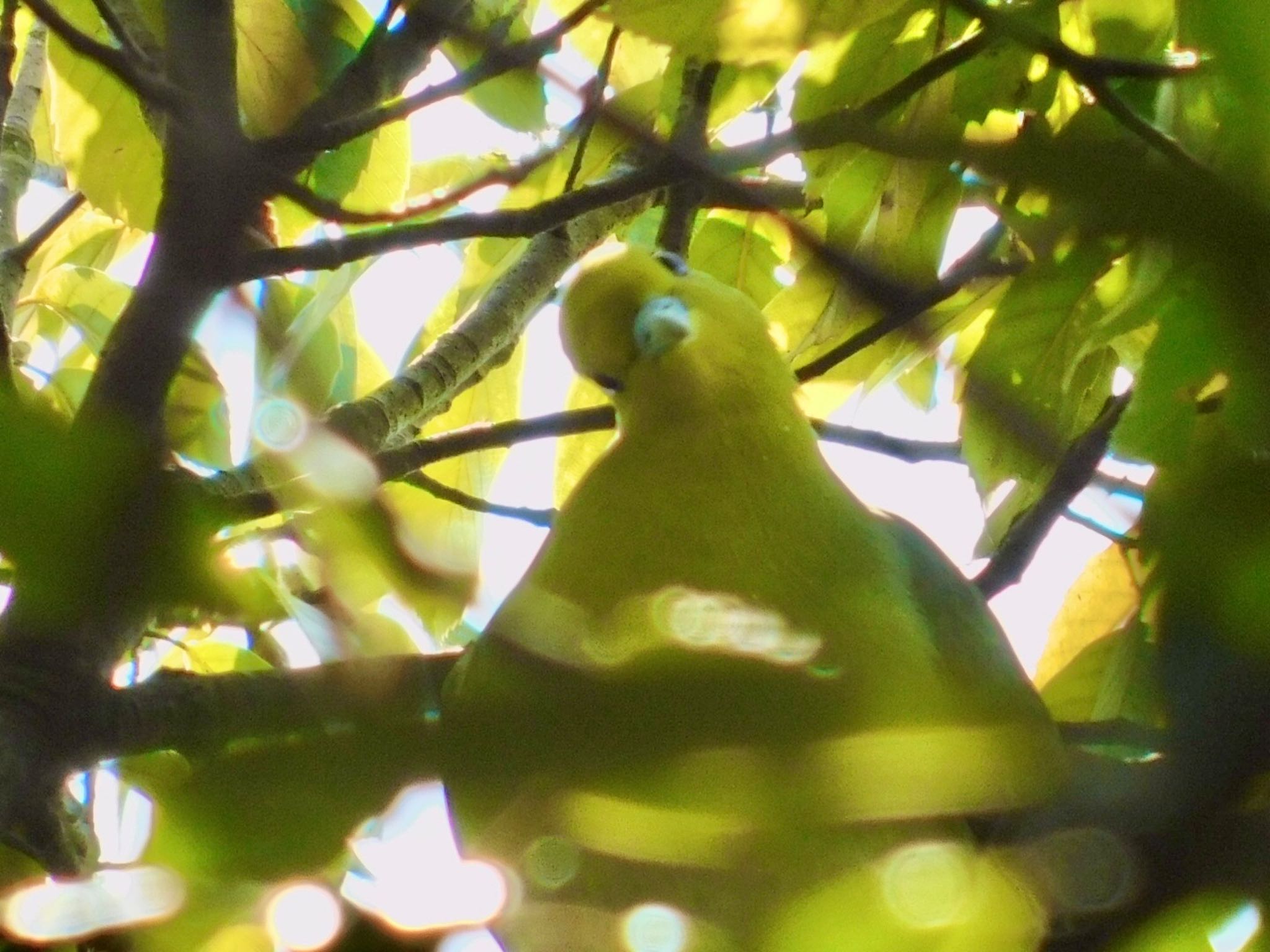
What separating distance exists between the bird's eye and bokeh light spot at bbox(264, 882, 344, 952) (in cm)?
133

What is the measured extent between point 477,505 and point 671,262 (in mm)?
485

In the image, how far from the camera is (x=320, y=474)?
60.1 inches

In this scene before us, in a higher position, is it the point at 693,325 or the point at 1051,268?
the point at 693,325

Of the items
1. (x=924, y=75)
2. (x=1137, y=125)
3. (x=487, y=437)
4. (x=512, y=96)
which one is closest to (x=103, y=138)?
(x=512, y=96)

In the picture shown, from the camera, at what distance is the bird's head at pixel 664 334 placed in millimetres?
1998

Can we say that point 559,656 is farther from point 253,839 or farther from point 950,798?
point 253,839

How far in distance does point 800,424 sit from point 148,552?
54.5 inches

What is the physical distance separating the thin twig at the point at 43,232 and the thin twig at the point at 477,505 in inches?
28.8

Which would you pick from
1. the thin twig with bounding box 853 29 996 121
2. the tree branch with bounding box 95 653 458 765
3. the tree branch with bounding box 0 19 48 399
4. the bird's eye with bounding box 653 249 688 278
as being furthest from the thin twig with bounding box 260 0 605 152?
the tree branch with bounding box 0 19 48 399

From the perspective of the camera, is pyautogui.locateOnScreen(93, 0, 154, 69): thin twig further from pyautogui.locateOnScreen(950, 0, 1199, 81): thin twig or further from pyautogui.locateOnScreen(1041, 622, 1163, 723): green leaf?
pyautogui.locateOnScreen(1041, 622, 1163, 723): green leaf

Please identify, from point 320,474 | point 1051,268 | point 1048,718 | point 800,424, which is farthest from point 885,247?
point 320,474

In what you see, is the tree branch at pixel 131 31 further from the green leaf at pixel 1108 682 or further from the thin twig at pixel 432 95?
the green leaf at pixel 1108 682

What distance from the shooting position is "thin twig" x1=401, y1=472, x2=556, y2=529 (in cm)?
199

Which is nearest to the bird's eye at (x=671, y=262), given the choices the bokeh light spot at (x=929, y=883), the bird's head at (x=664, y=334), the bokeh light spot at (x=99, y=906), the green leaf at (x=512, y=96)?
the bird's head at (x=664, y=334)
